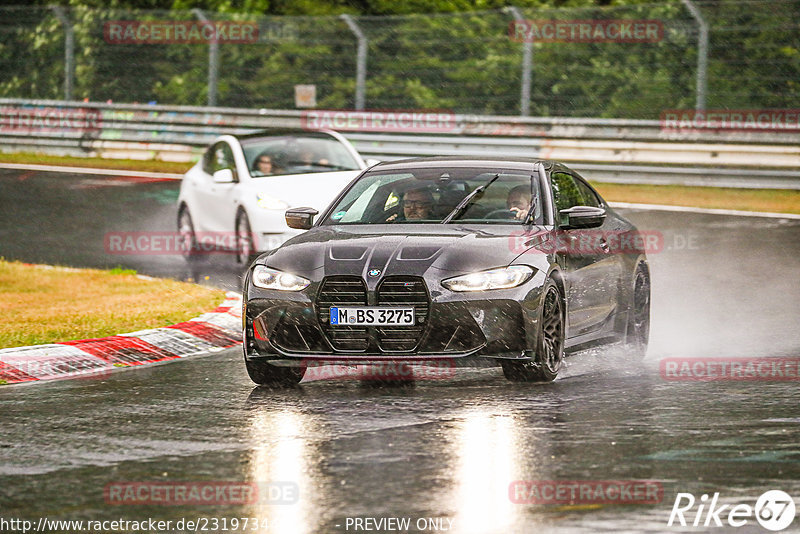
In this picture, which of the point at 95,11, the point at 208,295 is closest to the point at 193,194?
the point at 208,295

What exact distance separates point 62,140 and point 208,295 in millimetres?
16383

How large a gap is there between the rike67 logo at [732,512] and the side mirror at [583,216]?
3.95 metres

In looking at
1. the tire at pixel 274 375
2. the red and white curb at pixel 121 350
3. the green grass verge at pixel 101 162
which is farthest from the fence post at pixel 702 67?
the tire at pixel 274 375

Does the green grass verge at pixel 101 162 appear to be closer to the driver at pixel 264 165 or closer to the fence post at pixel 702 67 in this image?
the fence post at pixel 702 67

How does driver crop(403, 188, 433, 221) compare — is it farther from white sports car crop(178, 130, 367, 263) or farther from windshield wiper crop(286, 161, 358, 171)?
windshield wiper crop(286, 161, 358, 171)

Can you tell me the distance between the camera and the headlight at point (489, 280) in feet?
30.7

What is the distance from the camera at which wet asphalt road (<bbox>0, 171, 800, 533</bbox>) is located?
6.51m

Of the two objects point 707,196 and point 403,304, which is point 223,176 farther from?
point 707,196

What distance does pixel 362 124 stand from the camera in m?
26.9

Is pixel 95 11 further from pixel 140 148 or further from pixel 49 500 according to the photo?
pixel 49 500

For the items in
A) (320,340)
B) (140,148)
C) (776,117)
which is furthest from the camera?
(140,148)

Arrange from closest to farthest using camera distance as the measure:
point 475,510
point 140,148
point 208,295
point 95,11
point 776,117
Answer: point 475,510
point 208,295
point 776,117
point 140,148
point 95,11

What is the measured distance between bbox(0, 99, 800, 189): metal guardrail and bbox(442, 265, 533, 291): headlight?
1375 cm

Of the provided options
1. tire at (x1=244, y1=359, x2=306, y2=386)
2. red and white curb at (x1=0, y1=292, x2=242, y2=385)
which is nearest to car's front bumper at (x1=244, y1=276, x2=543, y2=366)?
tire at (x1=244, y1=359, x2=306, y2=386)
